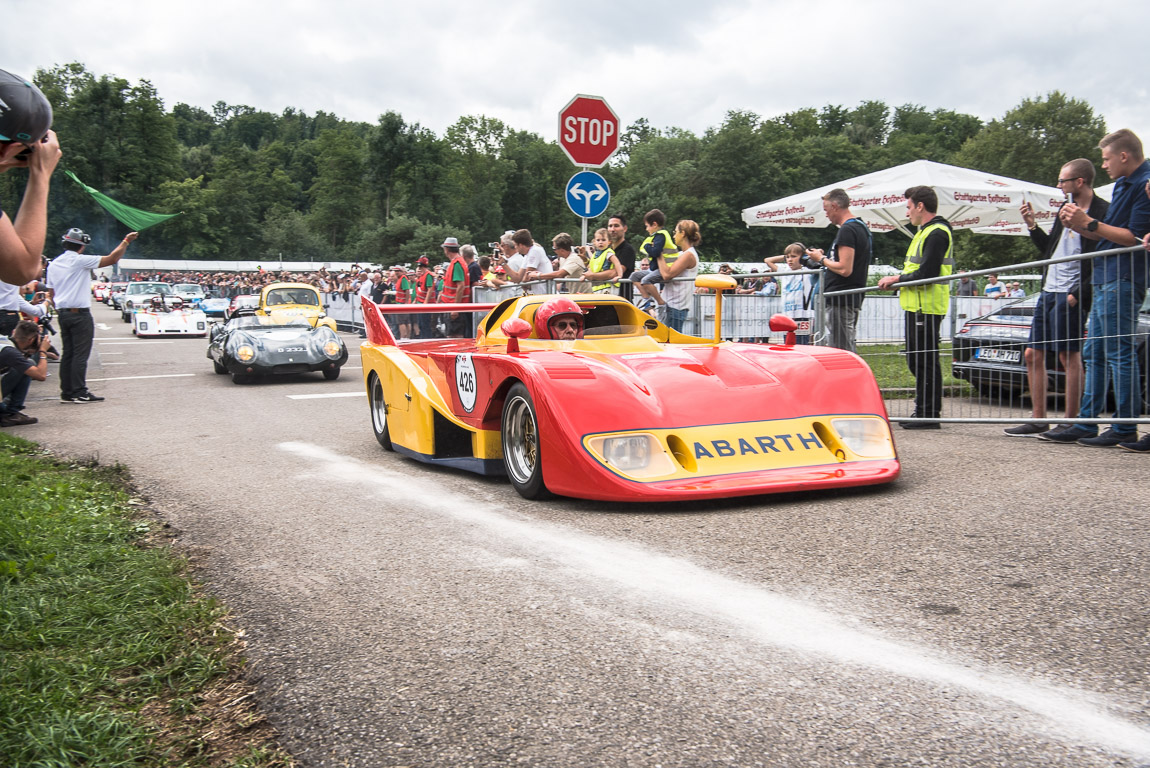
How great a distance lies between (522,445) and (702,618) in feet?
8.34

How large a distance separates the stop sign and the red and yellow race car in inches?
185

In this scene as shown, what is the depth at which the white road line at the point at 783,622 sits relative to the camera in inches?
91.0

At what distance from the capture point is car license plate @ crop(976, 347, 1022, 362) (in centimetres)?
820

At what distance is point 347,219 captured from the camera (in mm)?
104875

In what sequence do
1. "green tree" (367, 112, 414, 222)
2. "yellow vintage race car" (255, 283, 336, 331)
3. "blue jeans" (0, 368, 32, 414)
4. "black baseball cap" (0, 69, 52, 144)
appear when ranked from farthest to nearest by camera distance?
"green tree" (367, 112, 414, 222), "yellow vintage race car" (255, 283, 336, 331), "blue jeans" (0, 368, 32, 414), "black baseball cap" (0, 69, 52, 144)

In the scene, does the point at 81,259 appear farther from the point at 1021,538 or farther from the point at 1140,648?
the point at 1140,648

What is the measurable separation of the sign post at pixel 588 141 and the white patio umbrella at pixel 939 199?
11.7 ft

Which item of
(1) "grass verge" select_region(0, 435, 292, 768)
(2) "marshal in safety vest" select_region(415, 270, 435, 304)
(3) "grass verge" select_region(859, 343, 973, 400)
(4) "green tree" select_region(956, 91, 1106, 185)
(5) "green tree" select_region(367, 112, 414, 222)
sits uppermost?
(5) "green tree" select_region(367, 112, 414, 222)

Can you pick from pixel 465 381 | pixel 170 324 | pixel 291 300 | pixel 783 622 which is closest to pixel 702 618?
pixel 783 622

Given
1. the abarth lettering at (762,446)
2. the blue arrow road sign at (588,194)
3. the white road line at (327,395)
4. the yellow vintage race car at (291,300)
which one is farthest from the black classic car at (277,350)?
the abarth lettering at (762,446)

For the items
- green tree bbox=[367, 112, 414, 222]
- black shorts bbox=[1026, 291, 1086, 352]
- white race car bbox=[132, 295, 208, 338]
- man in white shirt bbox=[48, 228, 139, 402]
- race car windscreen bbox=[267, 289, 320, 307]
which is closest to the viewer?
black shorts bbox=[1026, 291, 1086, 352]

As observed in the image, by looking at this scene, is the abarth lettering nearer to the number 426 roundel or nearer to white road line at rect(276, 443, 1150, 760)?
white road line at rect(276, 443, 1150, 760)

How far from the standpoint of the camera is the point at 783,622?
10.1 feet

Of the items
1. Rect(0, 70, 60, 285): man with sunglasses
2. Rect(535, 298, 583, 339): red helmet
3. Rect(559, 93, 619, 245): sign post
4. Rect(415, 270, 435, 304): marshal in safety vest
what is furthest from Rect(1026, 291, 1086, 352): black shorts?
Rect(415, 270, 435, 304): marshal in safety vest
